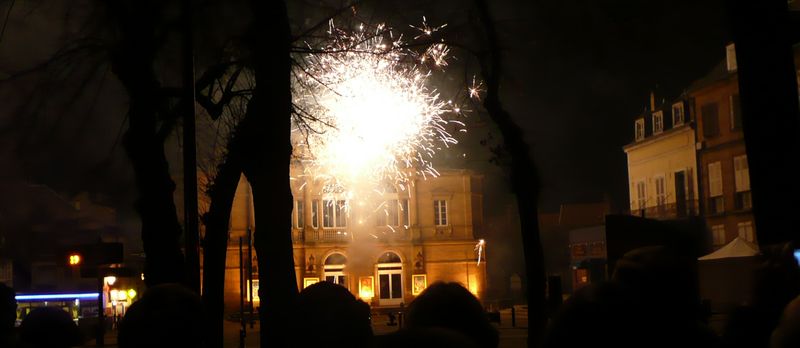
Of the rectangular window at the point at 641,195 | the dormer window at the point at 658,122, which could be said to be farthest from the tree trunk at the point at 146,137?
the rectangular window at the point at 641,195

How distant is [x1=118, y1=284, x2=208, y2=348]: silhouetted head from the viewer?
5.34 metres

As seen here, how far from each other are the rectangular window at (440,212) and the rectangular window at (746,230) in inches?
940

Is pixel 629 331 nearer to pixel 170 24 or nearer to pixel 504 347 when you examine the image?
pixel 170 24

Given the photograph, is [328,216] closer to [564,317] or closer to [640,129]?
[640,129]

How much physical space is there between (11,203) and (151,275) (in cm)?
5957

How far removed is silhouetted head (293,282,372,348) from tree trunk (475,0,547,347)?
10693 mm

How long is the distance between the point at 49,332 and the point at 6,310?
24.4 inches

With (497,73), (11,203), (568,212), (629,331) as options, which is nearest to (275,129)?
(497,73)

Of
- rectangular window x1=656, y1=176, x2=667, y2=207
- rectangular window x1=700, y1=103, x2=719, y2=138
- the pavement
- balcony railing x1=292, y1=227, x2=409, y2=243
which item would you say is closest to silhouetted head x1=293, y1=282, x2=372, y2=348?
the pavement

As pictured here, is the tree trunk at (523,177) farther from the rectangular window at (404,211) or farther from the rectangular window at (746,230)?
the rectangular window at (404,211)

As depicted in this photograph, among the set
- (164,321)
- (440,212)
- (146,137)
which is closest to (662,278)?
(164,321)

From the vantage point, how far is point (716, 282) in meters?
28.4

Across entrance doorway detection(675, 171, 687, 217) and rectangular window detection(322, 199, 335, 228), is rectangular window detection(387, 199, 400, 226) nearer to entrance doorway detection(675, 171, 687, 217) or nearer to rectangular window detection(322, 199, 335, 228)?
rectangular window detection(322, 199, 335, 228)

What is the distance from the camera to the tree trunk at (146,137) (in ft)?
50.0
